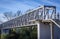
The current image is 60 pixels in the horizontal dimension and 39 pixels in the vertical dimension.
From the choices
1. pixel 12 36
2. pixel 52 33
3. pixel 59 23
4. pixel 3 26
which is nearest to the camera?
pixel 59 23

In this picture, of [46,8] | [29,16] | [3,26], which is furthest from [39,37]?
[3,26]

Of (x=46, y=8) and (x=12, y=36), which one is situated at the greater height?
(x=46, y=8)

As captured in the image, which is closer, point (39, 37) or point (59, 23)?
point (59, 23)

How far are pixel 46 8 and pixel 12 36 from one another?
299 inches

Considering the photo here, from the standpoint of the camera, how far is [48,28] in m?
17.5

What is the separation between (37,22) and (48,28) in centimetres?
122

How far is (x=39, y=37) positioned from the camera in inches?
679

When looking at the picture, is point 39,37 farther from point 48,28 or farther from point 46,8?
point 46,8

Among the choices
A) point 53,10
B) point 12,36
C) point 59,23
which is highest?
point 53,10

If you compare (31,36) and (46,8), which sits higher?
(46,8)

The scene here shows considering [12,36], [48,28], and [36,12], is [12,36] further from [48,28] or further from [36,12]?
[48,28]

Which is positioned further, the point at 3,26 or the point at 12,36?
the point at 3,26

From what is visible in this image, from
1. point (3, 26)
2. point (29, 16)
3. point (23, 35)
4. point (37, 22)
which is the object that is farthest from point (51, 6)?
point (3, 26)

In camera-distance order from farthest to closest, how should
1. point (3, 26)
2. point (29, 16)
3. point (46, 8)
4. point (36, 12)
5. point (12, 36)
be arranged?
1. point (3, 26)
2. point (12, 36)
3. point (29, 16)
4. point (36, 12)
5. point (46, 8)
